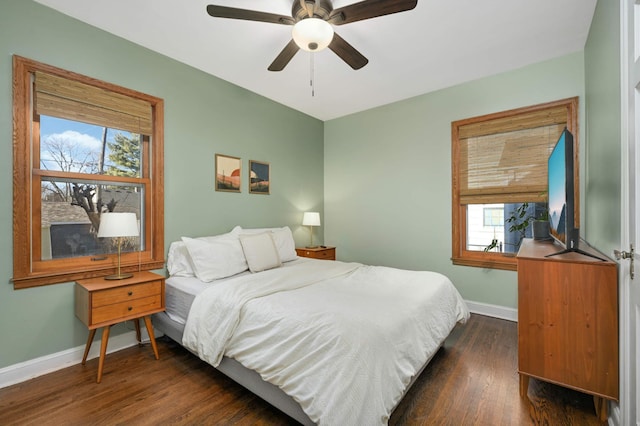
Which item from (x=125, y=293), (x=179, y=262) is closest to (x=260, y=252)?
(x=179, y=262)

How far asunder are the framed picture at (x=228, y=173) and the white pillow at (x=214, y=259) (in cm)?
86

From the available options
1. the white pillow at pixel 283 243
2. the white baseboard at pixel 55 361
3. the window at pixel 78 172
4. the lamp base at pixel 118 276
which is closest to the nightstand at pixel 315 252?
the white pillow at pixel 283 243

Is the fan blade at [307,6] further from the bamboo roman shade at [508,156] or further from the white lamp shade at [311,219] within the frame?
the white lamp shade at [311,219]

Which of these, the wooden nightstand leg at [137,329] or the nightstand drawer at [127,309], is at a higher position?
the nightstand drawer at [127,309]

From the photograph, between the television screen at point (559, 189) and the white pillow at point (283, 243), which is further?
the white pillow at point (283, 243)

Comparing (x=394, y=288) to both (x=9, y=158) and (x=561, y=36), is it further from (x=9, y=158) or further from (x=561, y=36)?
(x=9, y=158)

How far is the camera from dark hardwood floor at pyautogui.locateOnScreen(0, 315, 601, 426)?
1.68 metres

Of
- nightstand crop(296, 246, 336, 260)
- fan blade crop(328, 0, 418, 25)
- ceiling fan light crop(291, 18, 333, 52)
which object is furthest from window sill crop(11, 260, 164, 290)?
fan blade crop(328, 0, 418, 25)

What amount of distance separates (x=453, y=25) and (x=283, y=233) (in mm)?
2665

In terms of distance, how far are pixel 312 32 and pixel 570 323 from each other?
A: 242cm

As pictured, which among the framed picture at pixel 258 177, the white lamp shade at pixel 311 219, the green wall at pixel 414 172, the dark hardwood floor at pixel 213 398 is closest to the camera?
the dark hardwood floor at pixel 213 398

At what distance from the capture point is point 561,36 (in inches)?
102

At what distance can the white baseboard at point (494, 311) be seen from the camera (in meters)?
3.18

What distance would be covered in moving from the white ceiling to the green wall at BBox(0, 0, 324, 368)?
161mm
